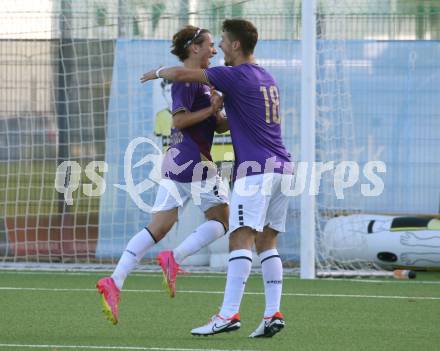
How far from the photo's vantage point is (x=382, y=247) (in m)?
10.7

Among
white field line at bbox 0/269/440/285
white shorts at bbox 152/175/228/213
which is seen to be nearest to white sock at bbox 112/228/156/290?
white shorts at bbox 152/175/228/213

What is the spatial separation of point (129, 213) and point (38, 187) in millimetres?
1070

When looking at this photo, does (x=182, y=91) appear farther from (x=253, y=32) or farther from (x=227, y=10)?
(x=227, y=10)

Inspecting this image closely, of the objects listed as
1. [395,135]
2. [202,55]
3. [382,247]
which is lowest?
[382,247]

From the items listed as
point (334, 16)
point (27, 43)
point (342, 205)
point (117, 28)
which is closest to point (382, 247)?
point (342, 205)

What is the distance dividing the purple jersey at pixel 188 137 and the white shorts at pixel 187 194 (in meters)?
0.05

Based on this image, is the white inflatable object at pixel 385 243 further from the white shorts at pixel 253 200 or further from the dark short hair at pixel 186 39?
the white shorts at pixel 253 200

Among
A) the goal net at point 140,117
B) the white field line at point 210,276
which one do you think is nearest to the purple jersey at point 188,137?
the white field line at point 210,276

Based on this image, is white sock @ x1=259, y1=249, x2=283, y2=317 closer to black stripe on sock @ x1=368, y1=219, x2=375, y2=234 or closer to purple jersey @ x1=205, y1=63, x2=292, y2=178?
purple jersey @ x1=205, y1=63, x2=292, y2=178

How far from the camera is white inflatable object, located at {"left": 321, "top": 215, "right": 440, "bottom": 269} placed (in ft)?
34.8

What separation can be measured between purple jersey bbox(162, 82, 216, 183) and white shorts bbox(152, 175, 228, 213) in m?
0.05

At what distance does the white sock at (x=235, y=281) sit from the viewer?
6.21 m

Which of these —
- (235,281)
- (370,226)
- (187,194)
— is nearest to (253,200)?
(235,281)

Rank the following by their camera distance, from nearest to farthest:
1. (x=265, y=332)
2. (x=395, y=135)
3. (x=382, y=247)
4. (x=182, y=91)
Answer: (x=265, y=332) → (x=182, y=91) → (x=382, y=247) → (x=395, y=135)
